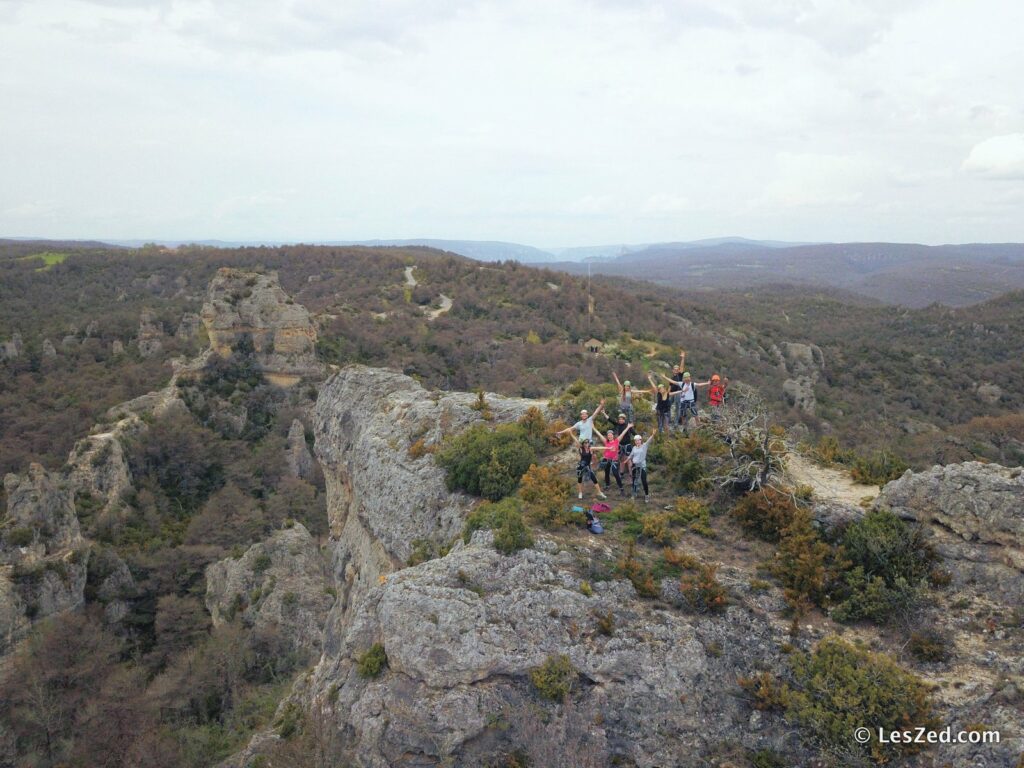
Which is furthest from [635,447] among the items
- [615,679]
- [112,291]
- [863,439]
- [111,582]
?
[112,291]

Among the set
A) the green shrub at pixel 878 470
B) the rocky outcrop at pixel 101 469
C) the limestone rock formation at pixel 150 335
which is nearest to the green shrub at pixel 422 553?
the green shrub at pixel 878 470

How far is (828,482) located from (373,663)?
9152mm

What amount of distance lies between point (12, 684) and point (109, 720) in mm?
4336

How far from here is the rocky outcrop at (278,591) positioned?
21.7m

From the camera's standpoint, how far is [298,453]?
38.3 m

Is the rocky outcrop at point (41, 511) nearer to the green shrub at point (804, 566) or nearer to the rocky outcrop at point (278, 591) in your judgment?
the rocky outcrop at point (278, 591)

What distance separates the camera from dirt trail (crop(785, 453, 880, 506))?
414 inches

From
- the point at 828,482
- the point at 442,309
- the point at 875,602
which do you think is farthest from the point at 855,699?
the point at 442,309

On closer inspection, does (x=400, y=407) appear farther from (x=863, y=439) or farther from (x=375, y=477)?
(x=863, y=439)

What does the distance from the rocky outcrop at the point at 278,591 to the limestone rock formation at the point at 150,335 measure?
1138 inches

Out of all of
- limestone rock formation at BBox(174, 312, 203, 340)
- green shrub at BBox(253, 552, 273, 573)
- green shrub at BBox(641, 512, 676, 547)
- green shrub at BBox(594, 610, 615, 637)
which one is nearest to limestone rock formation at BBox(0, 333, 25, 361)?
limestone rock formation at BBox(174, 312, 203, 340)

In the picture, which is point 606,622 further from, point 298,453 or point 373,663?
point 298,453

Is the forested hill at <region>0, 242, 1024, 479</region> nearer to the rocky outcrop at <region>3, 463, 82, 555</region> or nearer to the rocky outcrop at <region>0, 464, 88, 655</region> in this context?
the rocky outcrop at <region>3, 463, 82, 555</region>

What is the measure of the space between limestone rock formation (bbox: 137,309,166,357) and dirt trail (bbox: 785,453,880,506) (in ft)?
162
